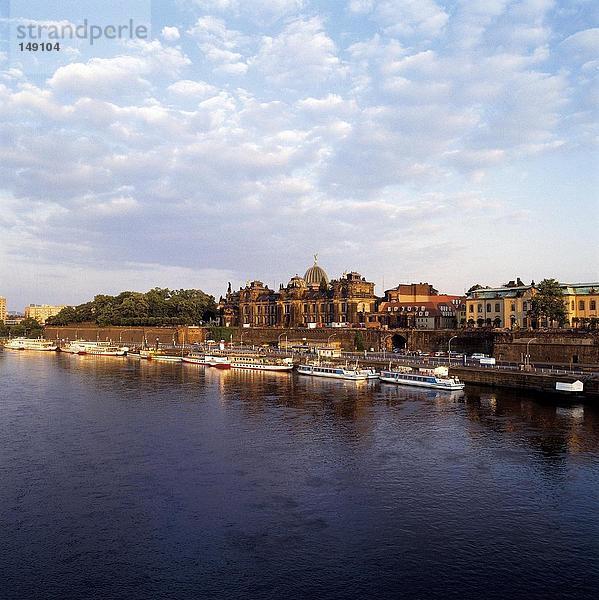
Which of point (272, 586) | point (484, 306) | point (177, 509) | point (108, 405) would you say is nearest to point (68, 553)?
point (177, 509)

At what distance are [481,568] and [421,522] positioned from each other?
4237mm

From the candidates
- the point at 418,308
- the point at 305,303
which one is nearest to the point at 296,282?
the point at 305,303

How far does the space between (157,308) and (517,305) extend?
103 metres

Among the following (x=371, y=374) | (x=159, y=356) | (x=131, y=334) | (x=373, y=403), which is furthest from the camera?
(x=131, y=334)

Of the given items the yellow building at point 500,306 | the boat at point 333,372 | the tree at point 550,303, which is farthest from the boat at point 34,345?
the tree at point 550,303

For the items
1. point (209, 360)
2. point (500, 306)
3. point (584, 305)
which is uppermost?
point (500, 306)

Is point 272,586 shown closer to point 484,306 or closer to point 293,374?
point 293,374

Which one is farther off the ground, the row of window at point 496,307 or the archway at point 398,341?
the row of window at point 496,307

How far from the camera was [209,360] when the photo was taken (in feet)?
332

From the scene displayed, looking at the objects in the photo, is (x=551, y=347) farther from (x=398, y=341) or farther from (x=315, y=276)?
(x=315, y=276)

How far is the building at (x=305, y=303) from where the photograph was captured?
13112cm

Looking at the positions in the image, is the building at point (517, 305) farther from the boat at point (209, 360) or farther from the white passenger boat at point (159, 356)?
the white passenger boat at point (159, 356)

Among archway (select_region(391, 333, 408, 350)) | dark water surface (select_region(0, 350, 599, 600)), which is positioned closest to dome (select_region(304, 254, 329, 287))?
archway (select_region(391, 333, 408, 350))

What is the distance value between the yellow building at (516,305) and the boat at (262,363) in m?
36.3
